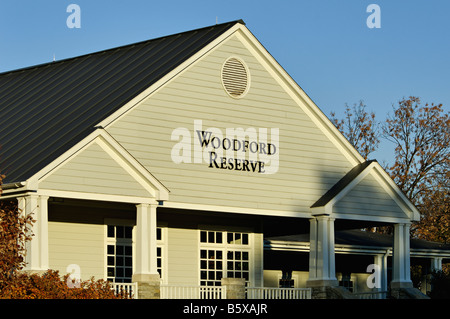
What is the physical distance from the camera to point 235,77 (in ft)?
95.6

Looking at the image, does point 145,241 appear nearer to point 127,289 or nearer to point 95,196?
point 127,289

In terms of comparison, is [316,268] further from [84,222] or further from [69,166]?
[69,166]

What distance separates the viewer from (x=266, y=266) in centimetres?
3781

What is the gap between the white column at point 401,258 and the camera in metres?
31.5

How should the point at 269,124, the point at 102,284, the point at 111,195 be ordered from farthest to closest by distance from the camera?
the point at 269,124, the point at 111,195, the point at 102,284

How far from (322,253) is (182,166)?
540 centimetres

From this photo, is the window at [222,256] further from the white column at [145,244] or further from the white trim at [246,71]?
the white column at [145,244]

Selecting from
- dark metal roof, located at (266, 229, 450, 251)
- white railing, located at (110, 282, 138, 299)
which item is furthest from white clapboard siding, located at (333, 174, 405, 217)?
white railing, located at (110, 282, 138, 299)

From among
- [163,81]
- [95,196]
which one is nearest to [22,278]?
[95,196]

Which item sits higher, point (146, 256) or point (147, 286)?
point (146, 256)

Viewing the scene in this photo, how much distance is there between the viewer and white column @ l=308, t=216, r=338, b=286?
29766 mm

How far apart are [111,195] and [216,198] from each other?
3.97m

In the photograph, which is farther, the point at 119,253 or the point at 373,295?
the point at 373,295
